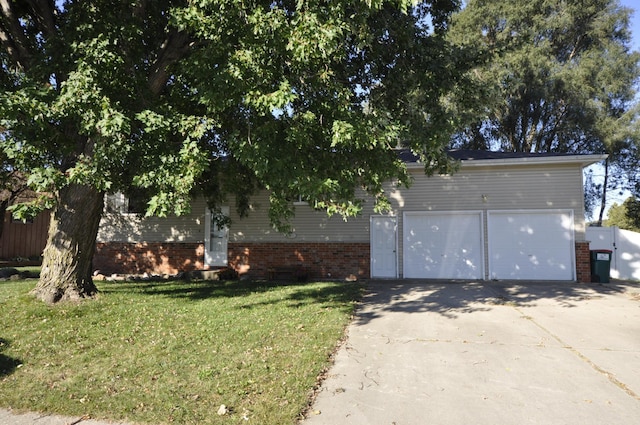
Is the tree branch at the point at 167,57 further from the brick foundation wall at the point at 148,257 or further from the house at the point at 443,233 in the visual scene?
the brick foundation wall at the point at 148,257

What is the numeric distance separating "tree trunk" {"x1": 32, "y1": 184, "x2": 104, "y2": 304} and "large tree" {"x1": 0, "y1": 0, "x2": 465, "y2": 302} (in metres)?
0.02

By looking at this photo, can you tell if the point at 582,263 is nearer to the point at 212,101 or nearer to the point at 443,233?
the point at 443,233

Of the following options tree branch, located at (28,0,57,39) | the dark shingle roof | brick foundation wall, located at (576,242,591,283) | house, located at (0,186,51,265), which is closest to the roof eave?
the dark shingle roof

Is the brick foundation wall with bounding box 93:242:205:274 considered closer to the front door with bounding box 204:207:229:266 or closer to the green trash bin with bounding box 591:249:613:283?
the front door with bounding box 204:207:229:266

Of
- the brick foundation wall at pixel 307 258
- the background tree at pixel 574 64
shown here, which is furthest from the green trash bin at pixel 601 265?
the background tree at pixel 574 64

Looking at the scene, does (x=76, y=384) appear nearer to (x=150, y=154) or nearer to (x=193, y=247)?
(x=150, y=154)

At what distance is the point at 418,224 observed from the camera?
12281 mm

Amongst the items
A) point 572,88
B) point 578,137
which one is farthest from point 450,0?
point 578,137

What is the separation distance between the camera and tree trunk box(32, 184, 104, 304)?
729 centimetres

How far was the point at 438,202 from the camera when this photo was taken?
12.2m

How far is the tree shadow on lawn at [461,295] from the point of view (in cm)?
780

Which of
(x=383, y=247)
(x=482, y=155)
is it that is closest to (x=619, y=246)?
(x=482, y=155)

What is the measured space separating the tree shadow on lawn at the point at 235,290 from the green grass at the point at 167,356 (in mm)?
402

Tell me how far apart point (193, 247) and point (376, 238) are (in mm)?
6120
